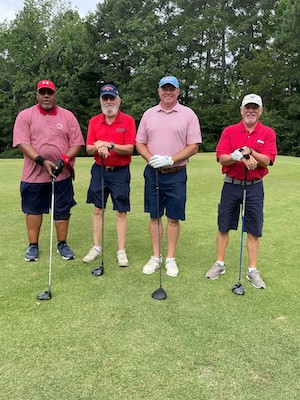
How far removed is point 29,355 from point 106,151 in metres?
2.21

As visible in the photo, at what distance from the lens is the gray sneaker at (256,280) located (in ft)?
12.7

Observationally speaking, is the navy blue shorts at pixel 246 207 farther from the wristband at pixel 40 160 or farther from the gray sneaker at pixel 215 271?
the wristband at pixel 40 160

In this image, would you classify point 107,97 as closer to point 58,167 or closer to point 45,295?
point 58,167

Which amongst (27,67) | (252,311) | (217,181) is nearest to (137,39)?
(27,67)

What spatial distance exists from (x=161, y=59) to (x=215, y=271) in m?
35.0

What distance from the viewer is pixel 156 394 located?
7.57 ft

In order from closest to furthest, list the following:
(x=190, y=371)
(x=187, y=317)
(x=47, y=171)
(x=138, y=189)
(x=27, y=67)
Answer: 1. (x=190, y=371)
2. (x=187, y=317)
3. (x=47, y=171)
4. (x=138, y=189)
5. (x=27, y=67)

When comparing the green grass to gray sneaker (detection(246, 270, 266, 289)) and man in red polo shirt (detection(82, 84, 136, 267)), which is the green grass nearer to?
gray sneaker (detection(246, 270, 266, 289))

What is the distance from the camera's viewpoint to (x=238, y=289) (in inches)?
147

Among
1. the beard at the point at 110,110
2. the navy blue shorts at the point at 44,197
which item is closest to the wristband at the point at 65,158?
the navy blue shorts at the point at 44,197

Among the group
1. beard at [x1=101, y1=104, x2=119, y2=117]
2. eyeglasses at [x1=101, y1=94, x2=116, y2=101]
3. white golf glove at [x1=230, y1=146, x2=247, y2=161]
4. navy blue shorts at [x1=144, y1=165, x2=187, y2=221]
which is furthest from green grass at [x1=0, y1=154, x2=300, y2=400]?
eyeglasses at [x1=101, y1=94, x2=116, y2=101]

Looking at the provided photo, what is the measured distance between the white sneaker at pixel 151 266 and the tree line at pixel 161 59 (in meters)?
31.0

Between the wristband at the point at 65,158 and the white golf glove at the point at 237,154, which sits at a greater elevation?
the white golf glove at the point at 237,154

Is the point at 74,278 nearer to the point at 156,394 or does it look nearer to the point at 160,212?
the point at 160,212
